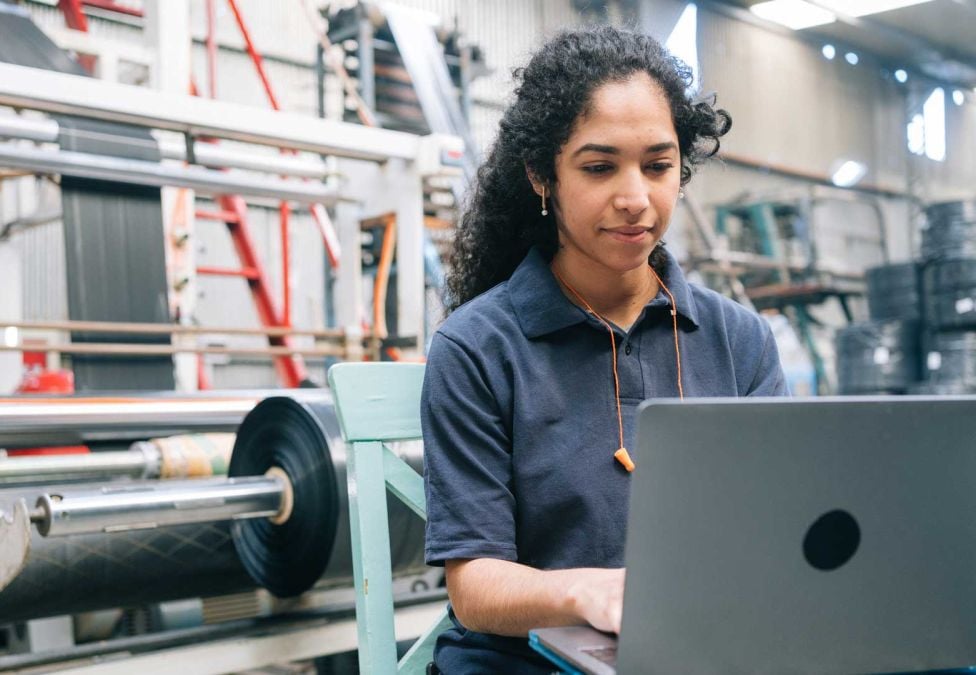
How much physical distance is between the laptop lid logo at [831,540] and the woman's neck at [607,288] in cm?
50

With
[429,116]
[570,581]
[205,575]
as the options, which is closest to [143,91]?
[205,575]

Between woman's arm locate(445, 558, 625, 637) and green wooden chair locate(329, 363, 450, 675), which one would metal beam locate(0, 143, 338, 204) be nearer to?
green wooden chair locate(329, 363, 450, 675)

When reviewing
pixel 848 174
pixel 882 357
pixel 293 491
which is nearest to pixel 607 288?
pixel 293 491

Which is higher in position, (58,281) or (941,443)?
(58,281)

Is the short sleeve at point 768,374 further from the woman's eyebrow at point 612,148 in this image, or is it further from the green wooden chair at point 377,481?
the green wooden chair at point 377,481

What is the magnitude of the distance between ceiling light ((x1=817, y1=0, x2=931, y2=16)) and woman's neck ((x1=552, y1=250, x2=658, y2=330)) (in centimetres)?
870

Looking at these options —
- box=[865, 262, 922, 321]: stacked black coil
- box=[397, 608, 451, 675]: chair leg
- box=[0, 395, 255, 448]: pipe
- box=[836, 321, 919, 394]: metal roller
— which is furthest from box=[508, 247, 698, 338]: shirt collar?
box=[865, 262, 922, 321]: stacked black coil

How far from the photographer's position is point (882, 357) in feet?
22.5

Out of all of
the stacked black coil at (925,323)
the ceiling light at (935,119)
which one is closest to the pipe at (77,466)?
the stacked black coil at (925,323)

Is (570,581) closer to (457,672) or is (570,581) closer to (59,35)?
(457,672)

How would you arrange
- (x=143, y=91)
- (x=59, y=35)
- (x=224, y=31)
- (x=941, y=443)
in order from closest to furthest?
1. (x=941, y=443)
2. (x=143, y=91)
3. (x=59, y=35)
4. (x=224, y=31)

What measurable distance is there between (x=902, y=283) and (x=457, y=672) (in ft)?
22.0

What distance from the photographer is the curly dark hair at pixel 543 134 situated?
1.14 metres

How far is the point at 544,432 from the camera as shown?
1.09 meters
